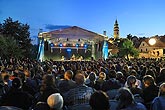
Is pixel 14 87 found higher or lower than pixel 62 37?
lower

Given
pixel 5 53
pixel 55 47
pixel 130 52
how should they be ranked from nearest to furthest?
1. pixel 5 53
2. pixel 55 47
3. pixel 130 52

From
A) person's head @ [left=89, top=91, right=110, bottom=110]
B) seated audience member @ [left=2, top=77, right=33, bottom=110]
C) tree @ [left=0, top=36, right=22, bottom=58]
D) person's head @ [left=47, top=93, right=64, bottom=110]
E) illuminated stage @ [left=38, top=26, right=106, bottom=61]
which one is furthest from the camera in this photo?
illuminated stage @ [left=38, top=26, right=106, bottom=61]

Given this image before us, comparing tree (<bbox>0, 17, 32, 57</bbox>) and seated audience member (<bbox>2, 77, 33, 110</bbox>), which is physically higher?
tree (<bbox>0, 17, 32, 57</bbox>)

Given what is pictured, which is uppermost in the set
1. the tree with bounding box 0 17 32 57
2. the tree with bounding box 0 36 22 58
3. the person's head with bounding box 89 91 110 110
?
the tree with bounding box 0 17 32 57

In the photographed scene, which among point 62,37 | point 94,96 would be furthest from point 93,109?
point 62,37

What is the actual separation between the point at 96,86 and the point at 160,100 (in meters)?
3.50

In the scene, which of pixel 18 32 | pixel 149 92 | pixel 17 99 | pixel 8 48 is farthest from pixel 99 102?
pixel 18 32

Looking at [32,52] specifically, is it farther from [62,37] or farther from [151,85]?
[151,85]

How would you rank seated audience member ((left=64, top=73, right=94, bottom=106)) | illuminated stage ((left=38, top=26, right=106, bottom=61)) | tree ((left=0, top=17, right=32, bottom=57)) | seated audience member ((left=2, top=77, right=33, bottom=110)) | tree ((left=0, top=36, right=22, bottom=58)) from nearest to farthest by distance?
seated audience member ((left=2, top=77, right=33, bottom=110))
seated audience member ((left=64, top=73, right=94, bottom=106))
tree ((left=0, top=36, right=22, bottom=58))
illuminated stage ((left=38, top=26, right=106, bottom=61))
tree ((left=0, top=17, right=32, bottom=57))

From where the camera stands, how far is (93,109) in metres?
4.76

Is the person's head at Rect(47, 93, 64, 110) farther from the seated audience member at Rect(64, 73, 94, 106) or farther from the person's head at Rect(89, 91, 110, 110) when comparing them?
the seated audience member at Rect(64, 73, 94, 106)

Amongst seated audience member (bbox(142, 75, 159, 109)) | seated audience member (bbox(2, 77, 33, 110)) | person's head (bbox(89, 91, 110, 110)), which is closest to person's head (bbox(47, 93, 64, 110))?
person's head (bbox(89, 91, 110, 110))

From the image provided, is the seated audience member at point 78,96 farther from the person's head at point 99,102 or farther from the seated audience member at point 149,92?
the person's head at point 99,102

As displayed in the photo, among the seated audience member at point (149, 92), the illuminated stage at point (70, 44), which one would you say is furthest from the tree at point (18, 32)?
the seated audience member at point (149, 92)
